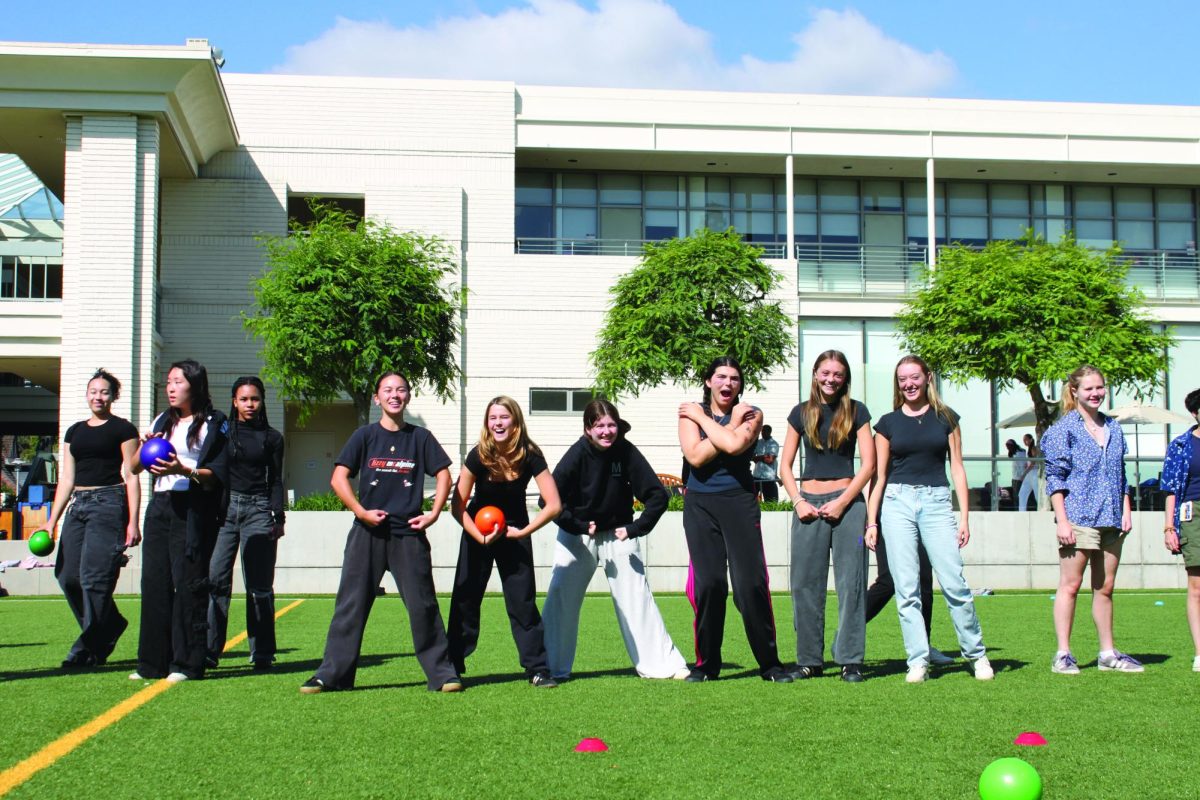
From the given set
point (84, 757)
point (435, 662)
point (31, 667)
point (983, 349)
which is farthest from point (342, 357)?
point (84, 757)

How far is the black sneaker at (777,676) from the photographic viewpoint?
7.32 meters

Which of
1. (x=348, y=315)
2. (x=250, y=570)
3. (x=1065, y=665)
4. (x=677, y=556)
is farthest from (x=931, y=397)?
(x=348, y=315)

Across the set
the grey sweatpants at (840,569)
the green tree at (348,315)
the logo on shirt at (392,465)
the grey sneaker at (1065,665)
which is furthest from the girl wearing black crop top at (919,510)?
the green tree at (348,315)

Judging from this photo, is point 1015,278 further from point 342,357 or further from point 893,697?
point 893,697

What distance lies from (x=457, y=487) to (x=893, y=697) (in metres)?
2.61

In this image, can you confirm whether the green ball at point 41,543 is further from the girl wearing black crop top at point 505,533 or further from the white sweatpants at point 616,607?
the white sweatpants at point 616,607

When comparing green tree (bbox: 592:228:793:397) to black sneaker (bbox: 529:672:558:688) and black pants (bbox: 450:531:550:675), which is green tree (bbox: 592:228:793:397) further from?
black sneaker (bbox: 529:672:558:688)

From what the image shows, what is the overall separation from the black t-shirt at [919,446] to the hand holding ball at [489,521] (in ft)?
7.41

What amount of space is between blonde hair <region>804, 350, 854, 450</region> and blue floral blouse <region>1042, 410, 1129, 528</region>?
126cm

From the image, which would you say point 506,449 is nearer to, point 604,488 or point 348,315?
point 604,488

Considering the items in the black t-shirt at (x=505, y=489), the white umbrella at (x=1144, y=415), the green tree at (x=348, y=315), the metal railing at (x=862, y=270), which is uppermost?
the metal railing at (x=862, y=270)

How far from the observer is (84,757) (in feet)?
16.8

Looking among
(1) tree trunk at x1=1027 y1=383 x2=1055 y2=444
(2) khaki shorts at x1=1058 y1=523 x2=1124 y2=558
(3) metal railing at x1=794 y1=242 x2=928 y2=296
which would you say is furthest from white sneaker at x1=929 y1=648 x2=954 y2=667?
(3) metal railing at x1=794 y1=242 x2=928 y2=296

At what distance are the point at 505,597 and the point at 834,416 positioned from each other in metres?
2.11
